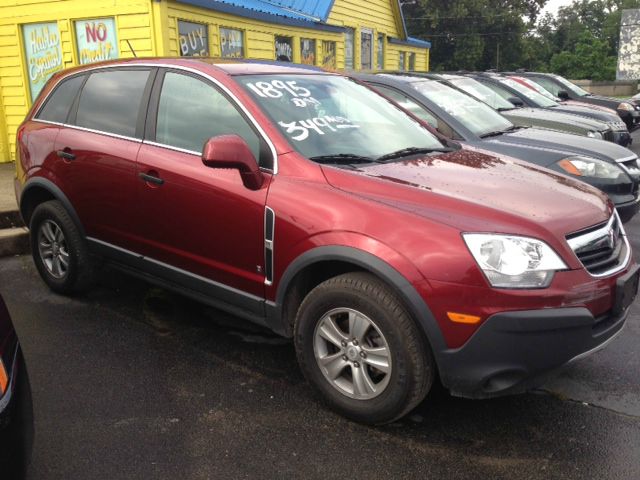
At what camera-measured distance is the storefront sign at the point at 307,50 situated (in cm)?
1284

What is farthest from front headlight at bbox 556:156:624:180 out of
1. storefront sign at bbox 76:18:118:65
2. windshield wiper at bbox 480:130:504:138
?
storefront sign at bbox 76:18:118:65

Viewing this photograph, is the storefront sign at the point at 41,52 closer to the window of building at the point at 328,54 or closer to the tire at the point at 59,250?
the tire at the point at 59,250

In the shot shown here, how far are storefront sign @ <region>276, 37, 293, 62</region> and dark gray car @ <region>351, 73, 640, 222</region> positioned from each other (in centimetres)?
572

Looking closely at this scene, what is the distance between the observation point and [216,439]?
2820 mm

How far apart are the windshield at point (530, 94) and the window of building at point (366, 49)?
6.51 metres

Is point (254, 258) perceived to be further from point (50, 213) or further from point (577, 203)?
point (50, 213)

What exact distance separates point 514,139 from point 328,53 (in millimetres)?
9065

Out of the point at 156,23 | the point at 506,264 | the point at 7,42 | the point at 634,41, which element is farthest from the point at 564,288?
the point at 634,41

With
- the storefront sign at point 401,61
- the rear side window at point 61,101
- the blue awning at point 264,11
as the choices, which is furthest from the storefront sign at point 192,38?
the storefront sign at point 401,61

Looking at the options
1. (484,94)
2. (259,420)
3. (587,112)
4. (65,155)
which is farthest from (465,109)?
(587,112)

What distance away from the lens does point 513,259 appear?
2506mm

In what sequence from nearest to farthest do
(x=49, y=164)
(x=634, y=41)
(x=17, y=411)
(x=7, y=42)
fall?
(x=17, y=411)
(x=49, y=164)
(x=7, y=42)
(x=634, y=41)

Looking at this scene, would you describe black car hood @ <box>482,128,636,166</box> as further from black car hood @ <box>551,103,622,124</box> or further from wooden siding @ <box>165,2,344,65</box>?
wooden siding @ <box>165,2,344,65</box>

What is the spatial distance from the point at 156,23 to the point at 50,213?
15.3ft
